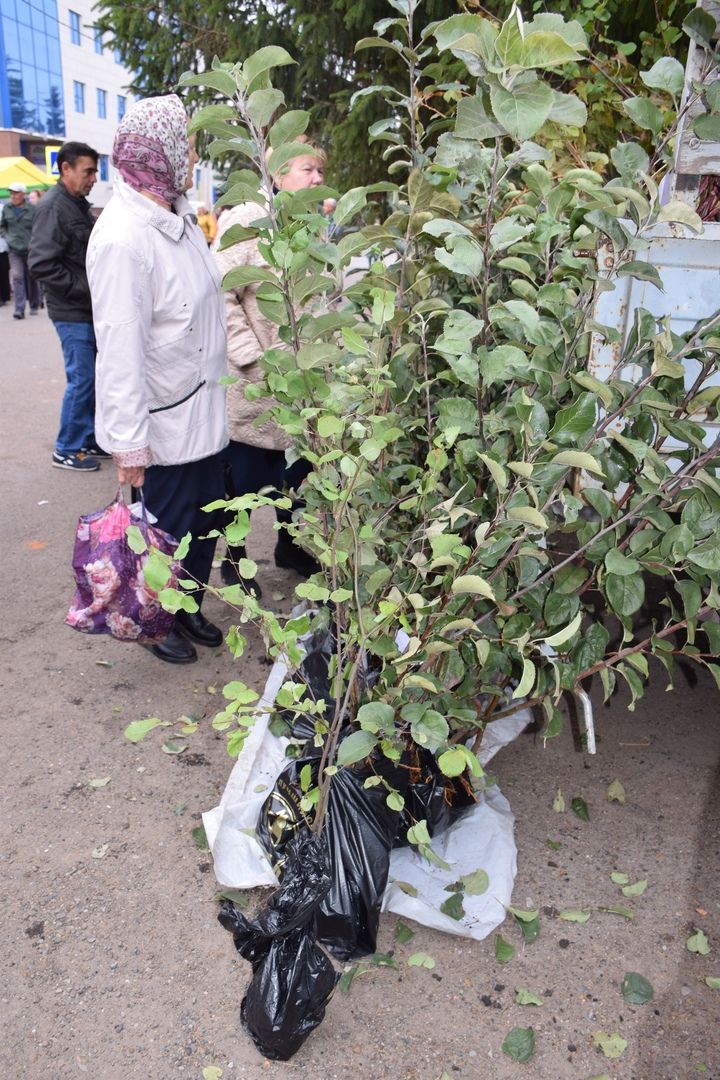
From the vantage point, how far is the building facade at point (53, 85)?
102ft

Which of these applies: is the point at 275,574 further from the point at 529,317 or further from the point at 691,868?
the point at 529,317

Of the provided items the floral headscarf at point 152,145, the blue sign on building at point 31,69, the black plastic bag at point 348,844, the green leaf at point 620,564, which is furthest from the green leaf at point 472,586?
the blue sign on building at point 31,69

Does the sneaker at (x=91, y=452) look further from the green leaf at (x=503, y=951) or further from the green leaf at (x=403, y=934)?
the green leaf at (x=503, y=951)

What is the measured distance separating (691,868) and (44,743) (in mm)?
2105

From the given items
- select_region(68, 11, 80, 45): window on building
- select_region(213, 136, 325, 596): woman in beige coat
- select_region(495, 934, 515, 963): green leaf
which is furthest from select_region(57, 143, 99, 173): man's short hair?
select_region(68, 11, 80, 45): window on building

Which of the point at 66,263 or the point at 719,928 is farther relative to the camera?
the point at 66,263

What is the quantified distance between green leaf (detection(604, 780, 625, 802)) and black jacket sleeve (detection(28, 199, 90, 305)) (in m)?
4.34

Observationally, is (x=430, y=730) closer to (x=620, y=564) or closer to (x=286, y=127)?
(x=620, y=564)

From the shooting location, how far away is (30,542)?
478 cm

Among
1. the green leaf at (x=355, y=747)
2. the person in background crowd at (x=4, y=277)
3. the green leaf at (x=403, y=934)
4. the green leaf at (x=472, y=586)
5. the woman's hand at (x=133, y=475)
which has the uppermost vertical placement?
the green leaf at (x=472, y=586)

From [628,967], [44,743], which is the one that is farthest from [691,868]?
[44,743]

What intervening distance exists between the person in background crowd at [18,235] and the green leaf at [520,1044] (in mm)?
12165

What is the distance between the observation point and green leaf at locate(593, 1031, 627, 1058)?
80.4 inches

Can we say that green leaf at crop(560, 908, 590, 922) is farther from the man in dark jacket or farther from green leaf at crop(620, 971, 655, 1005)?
the man in dark jacket
